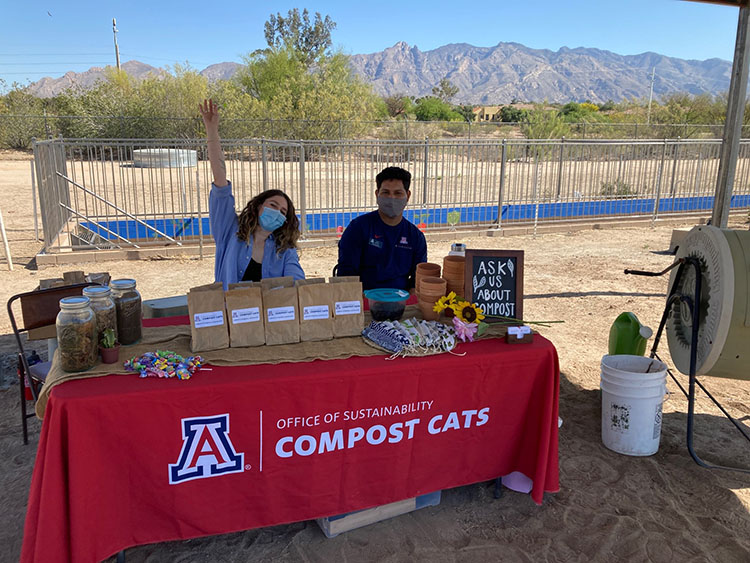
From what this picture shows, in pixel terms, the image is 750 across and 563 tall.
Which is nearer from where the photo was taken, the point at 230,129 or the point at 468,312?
the point at 468,312

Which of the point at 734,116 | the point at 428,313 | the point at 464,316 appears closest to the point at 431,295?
the point at 428,313

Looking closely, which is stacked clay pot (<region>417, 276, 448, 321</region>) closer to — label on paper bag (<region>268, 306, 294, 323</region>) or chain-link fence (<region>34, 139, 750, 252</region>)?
Answer: label on paper bag (<region>268, 306, 294, 323</region>)

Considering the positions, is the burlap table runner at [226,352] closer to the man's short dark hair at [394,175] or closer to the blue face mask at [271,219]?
the blue face mask at [271,219]

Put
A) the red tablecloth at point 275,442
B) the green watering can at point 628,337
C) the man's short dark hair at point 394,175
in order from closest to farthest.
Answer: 1. the red tablecloth at point 275,442
2. the man's short dark hair at point 394,175
3. the green watering can at point 628,337

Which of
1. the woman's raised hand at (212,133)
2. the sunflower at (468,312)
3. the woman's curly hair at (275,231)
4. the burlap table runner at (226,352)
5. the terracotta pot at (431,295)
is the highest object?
the woman's raised hand at (212,133)

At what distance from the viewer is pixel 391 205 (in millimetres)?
3895

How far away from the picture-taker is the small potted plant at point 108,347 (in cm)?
250

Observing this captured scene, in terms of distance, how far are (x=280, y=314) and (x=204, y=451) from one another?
0.71 meters

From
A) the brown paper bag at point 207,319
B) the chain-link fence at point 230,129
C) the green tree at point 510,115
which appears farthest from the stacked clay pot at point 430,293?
the green tree at point 510,115

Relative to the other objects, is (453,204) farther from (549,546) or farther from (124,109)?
(124,109)

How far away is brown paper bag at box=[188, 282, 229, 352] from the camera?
8.61 ft

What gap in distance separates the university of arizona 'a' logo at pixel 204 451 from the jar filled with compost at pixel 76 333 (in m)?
0.49

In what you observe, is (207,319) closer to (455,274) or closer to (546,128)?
(455,274)

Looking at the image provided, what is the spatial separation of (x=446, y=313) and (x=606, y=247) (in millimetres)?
9086
